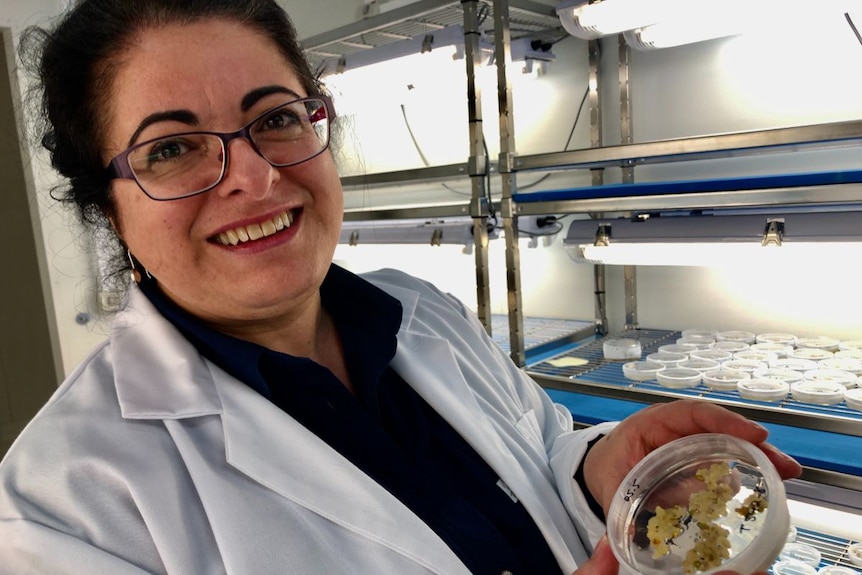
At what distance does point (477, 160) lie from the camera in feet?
6.88

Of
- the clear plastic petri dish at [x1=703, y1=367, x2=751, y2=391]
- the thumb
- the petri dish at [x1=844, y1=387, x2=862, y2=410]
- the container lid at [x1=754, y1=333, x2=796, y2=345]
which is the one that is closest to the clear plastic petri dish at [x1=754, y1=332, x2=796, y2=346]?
the container lid at [x1=754, y1=333, x2=796, y2=345]

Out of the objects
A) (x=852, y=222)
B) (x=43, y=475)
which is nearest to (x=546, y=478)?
(x=43, y=475)

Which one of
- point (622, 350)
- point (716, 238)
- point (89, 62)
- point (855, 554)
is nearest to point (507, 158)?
point (716, 238)

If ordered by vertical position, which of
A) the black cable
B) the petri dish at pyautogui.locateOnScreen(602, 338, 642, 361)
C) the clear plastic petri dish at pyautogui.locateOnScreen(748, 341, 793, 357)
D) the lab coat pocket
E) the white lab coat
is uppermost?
the black cable

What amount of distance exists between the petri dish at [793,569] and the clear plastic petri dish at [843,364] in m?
0.56

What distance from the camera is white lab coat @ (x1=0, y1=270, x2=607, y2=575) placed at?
2.42ft

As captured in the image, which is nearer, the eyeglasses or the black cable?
the eyeglasses

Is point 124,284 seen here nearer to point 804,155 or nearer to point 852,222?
point 852,222

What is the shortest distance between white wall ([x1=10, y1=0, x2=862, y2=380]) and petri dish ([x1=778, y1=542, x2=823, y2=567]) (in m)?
0.81

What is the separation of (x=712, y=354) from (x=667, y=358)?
14 centimetres

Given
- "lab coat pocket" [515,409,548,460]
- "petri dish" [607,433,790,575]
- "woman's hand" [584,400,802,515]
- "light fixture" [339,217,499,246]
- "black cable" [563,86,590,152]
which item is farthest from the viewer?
"black cable" [563,86,590,152]

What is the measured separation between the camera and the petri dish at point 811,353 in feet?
6.21

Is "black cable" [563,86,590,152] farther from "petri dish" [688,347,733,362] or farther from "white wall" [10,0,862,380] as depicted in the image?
"petri dish" [688,347,733,362]

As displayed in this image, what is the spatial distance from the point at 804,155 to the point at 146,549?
2.22 meters
